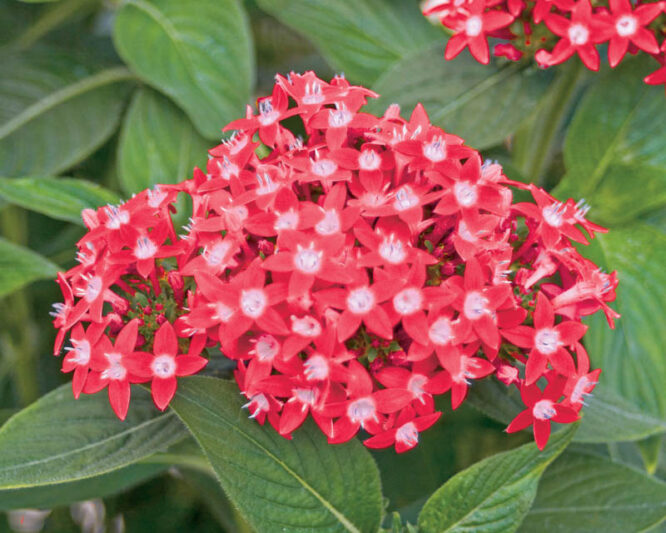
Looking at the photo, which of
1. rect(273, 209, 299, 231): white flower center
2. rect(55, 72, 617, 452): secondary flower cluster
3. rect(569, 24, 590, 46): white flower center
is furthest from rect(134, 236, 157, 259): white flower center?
rect(569, 24, 590, 46): white flower center

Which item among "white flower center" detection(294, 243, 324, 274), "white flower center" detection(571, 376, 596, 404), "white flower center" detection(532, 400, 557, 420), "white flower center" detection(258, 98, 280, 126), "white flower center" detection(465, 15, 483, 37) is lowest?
"white flower center" detection(532, 400, 557, 420)

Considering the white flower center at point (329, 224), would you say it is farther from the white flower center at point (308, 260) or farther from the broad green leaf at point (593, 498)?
the broad green leaf at point (593, 498)

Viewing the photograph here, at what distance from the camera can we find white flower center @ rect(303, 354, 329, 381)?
18.4 inches

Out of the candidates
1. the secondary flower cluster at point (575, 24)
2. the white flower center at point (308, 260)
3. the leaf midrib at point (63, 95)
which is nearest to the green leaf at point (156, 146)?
the leaf midrib at point (63, 95)

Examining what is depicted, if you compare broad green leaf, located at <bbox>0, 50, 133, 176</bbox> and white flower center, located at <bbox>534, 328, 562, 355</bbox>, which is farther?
broad green leaf, located at <bbox>0, 50, 133, 176</bbox>

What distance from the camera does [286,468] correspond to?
550mm

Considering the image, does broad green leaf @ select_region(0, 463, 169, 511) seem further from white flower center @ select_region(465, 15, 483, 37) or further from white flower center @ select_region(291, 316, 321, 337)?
white flower center @ select_region(465, 15, 483, 37)

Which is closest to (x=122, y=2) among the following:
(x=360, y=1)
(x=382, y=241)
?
(x=360, y=1)

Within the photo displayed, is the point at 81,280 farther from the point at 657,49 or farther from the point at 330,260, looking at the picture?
the point at 657,49

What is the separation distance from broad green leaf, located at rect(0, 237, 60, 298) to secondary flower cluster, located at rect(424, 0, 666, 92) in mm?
451

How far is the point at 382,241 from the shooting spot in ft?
1.64

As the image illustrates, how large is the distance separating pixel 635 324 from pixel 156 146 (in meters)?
0.56

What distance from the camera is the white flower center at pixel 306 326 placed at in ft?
1.54

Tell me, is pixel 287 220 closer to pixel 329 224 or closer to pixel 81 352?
pixel 329 224
